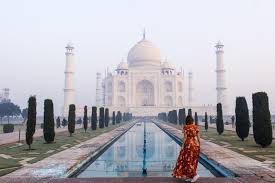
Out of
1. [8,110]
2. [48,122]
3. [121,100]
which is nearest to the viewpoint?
[48,122]

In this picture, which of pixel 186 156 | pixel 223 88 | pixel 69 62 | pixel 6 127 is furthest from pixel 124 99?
pixel 186 156

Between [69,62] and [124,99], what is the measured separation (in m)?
13.0

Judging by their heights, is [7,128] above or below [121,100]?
below

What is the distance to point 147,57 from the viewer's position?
58.9 m

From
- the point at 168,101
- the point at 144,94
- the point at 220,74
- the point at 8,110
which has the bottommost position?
the point at 8,110

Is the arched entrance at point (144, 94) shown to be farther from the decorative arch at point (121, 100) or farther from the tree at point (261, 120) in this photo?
the tree at point (261, 120)

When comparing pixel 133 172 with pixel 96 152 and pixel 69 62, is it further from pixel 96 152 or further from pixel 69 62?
pixel 69 62

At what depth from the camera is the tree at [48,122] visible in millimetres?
12125

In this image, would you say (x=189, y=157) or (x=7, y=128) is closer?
(x=189, y=157)

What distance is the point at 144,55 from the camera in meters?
58.9

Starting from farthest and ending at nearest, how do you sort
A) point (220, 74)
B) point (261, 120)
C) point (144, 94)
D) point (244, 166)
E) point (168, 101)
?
point (144, 94)
point (168, 101)
point (220, 74)
point (261, 120)
point (244, 166)

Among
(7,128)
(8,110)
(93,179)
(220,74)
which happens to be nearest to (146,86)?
(220,74)

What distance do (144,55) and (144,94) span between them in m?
6.75

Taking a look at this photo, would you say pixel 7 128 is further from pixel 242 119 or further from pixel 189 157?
pixel 189 157
